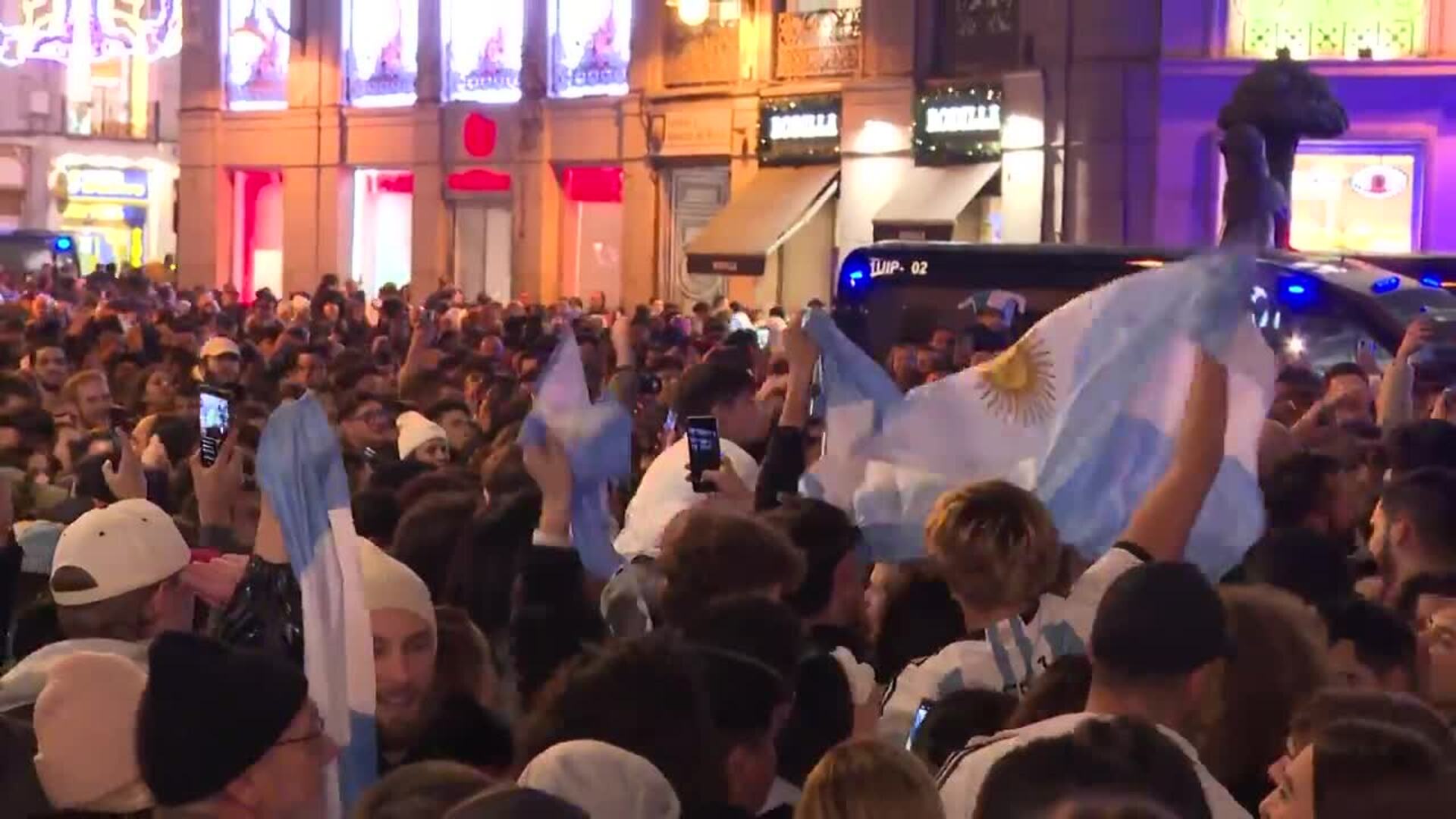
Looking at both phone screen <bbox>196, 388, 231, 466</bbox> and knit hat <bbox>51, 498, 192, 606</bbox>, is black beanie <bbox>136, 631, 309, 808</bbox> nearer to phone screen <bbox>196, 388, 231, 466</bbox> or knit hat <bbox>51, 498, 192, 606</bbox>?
knit hat <bbox>51, 498, 192, 606</bbox>

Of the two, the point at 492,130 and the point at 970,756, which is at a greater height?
the point at 492,130

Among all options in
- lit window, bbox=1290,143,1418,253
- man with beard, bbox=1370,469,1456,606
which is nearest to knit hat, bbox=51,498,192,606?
man with beard, bbox=1370,469,1456,606

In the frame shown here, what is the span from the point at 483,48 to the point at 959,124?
36.7 feet

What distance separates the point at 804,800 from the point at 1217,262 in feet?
8.82

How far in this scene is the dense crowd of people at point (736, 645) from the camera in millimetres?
4574

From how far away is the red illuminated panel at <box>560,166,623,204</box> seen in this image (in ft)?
125

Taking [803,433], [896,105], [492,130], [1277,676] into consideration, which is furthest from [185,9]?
[1277,676]

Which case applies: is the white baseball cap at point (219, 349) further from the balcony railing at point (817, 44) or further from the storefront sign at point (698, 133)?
the storefront sign at point (698, 133)

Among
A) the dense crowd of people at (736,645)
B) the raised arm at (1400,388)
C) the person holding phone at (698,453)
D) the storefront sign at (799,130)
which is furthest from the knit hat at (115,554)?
the storefront sign at (799,130)

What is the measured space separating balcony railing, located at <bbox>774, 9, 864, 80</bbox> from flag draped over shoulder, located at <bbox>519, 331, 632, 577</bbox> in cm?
2514

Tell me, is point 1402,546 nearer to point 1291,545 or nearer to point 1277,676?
point 1291,545

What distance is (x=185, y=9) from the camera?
4694 centimetres

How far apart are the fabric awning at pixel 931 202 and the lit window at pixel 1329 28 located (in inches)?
139

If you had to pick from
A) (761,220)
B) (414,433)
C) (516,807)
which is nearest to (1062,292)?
(414,433)
